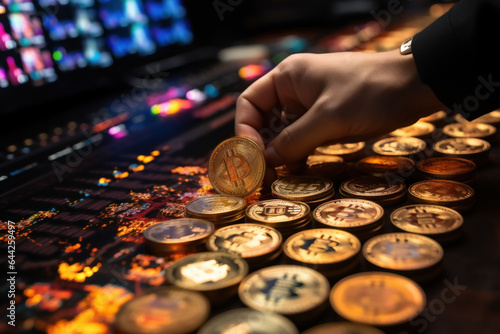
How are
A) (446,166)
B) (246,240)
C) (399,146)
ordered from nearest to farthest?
(246,240)
(446,166)
(399,146)

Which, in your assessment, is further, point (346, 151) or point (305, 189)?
point (346, 151)

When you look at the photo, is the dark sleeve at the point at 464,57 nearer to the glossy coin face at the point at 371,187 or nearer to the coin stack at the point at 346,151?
the glossy coin face at the point at 371,187

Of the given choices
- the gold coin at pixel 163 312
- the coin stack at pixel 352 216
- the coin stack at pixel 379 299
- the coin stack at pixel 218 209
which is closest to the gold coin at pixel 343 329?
the coin stack at pixel 379 299

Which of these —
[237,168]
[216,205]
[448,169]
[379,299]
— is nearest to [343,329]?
[379,299]

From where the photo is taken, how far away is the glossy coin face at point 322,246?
1036 millimetres

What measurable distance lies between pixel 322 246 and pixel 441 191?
47cm

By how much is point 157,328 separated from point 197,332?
0.07 meters

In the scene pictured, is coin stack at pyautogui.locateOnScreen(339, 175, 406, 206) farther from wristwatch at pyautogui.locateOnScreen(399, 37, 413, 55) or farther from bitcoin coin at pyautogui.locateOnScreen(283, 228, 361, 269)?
wristwatch at pyautogui.locateOnScreen(399, 37, 413, 55)

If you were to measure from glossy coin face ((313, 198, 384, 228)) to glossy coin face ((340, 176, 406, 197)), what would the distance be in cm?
6

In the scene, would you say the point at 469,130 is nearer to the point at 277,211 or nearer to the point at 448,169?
the point at 448,169

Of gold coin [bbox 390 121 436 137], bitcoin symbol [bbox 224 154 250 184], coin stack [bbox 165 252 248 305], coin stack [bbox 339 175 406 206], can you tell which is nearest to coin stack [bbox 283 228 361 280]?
coin stack [bbox 165 252 248 305]

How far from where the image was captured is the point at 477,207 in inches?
49.8

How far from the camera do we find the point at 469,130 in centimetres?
183

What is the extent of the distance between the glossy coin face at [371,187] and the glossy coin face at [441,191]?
4 centimetres
